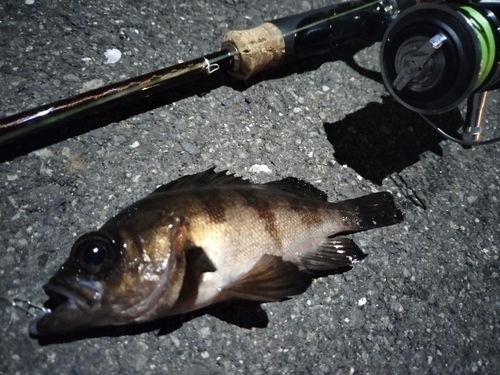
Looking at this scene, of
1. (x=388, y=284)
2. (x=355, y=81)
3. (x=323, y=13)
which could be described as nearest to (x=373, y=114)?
(x=355, y=81)

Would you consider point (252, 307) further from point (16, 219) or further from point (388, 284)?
point (16, 219)

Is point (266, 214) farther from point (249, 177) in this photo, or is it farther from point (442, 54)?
point (442, 54)

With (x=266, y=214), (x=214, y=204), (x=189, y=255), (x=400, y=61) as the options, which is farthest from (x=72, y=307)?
(x=400, y=61)

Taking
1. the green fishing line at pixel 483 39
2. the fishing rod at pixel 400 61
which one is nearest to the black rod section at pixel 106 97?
the fishing rod at pixel 400 61

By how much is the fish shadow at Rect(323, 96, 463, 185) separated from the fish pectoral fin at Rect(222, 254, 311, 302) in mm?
827

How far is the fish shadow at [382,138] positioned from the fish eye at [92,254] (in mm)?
1232

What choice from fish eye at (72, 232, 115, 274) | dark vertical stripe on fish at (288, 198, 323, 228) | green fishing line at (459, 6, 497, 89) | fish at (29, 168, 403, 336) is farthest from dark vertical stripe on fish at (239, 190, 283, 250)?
green fishing line at (459, 6, 497, 89)

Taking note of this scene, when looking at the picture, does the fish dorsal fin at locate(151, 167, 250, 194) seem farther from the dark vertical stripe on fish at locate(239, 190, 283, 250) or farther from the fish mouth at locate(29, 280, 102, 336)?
the fish mouth at locate(29, 280, 102, 336)

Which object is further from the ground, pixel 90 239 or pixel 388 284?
pixel 90 239

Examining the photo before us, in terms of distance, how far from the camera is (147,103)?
228cm

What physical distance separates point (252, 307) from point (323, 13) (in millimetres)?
1376

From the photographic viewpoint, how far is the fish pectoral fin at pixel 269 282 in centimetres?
171

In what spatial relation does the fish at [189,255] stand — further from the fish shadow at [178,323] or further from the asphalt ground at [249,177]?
the asphalt ground at [249,177]

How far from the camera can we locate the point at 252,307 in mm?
1969
